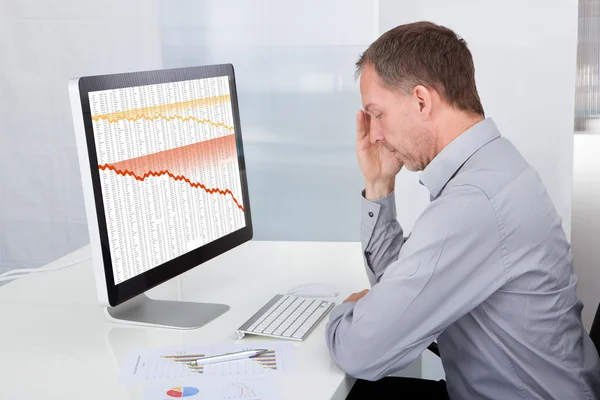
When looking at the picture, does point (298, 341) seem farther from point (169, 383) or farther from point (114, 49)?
point (114, 49)

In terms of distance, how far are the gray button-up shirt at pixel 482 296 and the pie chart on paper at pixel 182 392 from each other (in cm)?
25

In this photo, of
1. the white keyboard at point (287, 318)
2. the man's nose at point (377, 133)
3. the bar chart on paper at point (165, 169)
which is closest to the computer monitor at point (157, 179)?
the bar chart on paper at point (165, 169)

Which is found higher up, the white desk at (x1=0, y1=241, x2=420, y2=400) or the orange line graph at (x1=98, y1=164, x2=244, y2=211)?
the orange line graph at (x1=98, y1=164, x2=244, y2=211)

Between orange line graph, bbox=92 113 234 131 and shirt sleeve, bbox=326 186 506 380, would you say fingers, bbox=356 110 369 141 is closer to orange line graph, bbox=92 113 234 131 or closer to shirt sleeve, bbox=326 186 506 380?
orange line graph, bbox=92 113 234 131

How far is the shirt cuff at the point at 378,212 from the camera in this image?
68.1 inches

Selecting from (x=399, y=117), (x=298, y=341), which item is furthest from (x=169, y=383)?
(x=399, y=117)

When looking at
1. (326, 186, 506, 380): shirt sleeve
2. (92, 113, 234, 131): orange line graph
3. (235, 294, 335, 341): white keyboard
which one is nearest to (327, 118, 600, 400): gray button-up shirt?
(326, 186, 506, 380): shirt sleeve

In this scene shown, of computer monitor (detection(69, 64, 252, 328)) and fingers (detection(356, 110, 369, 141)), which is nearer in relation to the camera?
computer monitor (detection(69, 64, 252, 328))

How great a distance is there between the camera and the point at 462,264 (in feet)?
4.06

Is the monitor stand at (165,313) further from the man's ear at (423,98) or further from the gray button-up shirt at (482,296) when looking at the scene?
the man's ear at (423,98)

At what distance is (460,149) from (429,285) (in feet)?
0.97

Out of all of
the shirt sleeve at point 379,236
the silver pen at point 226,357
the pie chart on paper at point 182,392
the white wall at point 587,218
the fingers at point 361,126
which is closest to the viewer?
the pie chart on paper at point 182,392

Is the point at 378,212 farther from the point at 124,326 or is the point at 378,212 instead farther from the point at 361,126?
the point at 124,326

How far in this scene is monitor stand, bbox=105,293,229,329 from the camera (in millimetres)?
1516
